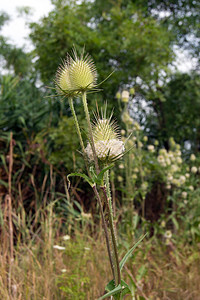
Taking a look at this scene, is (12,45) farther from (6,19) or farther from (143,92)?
(143,92)

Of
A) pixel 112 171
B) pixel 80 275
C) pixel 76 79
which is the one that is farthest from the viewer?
pixel 112 171

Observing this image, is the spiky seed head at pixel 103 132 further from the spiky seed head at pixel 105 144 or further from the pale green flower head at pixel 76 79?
the pale green flower head at pixel 76 79

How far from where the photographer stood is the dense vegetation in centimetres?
235

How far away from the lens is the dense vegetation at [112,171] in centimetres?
235

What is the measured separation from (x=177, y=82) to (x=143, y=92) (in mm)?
2047

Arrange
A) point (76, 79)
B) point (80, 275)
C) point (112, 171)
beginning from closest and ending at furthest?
point (76, 79), point (80, 275), point (112, 171)

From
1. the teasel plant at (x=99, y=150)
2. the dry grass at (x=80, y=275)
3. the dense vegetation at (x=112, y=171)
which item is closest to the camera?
the teasel plant at (x=99, y=150)

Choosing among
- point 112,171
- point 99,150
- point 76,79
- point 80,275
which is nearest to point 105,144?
point 99,150

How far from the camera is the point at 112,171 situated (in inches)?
134

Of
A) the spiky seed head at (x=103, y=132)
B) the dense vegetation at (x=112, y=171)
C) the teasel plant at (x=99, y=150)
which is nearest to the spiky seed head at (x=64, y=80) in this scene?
the teasel plant at (x=99, y=150)

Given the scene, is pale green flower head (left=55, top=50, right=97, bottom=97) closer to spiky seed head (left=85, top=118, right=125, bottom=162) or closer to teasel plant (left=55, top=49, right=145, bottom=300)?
teasel plant (left=55, top=49, right=145, bottom=300)

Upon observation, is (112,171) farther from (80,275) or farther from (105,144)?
(105,144)

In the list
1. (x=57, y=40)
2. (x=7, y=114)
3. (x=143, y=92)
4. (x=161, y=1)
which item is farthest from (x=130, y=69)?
(x=161, y=1)

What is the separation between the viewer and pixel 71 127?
12.6 feet
